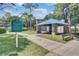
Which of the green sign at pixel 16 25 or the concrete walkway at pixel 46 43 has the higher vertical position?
the green sign at pixel 16 25

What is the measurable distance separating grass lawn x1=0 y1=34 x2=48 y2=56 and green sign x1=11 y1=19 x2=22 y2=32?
82 mm

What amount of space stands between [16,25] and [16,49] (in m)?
0.28

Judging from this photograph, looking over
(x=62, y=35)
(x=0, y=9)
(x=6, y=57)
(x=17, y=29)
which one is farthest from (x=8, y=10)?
(x=62, y=35)

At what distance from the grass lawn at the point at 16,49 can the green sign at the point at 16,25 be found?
82mm

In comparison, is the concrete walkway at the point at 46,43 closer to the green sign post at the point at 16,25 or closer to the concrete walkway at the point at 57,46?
the concrete walkway at the point at 57,46

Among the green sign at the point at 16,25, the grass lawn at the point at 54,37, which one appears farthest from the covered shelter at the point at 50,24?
the green sign at the point at 16,25

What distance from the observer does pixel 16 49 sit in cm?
236

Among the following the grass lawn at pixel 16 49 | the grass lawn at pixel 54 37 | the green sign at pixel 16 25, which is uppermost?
the green sign at pixel 16 25

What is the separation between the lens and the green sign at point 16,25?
2373 millimetres

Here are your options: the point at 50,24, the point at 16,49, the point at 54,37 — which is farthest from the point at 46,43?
the point at 16,49

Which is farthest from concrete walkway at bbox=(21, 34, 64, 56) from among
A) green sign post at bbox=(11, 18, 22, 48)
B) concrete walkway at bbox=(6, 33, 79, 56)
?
green sign post at bbox=(11, 18, 22, 48)

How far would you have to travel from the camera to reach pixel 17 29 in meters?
2.38

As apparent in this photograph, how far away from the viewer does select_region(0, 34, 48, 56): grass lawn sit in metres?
2.36

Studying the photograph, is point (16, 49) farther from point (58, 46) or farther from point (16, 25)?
point (58, 46)
